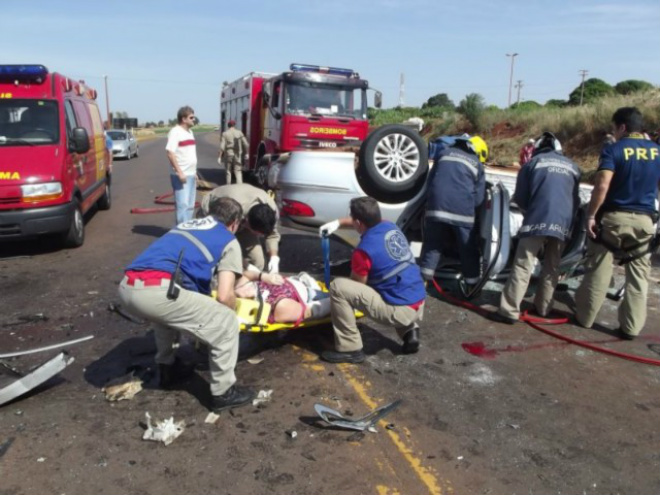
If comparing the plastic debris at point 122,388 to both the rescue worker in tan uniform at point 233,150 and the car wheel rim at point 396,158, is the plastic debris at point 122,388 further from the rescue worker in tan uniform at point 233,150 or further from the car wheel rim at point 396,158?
the rescue worker in tan uniform at point 233,150

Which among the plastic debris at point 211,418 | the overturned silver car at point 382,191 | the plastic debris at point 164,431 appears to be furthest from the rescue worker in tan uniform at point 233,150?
the plastic debris at point 164,431

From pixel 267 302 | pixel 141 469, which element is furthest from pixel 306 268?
pixel 141 469

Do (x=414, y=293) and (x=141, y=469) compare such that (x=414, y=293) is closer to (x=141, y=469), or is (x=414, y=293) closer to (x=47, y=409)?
(x=141, y=469)

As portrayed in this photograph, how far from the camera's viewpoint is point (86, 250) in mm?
7535

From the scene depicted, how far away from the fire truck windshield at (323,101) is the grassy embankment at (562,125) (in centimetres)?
467

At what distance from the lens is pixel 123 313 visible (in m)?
5.15

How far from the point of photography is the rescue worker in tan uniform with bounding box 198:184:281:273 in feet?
13.8

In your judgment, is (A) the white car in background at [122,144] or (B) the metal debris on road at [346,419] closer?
A: (B) the metal debris on road at [346,419]

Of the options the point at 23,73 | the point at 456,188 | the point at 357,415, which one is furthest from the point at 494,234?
the point at 23,73

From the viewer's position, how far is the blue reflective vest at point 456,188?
5.34 metres

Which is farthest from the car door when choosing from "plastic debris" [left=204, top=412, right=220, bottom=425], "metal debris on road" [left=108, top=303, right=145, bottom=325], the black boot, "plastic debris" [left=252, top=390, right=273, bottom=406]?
"metal debris on road" [left=108, top=303, right=145, bottom=325]

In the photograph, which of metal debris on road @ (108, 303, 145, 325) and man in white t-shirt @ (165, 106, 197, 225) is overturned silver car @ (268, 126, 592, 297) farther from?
metal debris on road @ (108, 303, 145, 325)

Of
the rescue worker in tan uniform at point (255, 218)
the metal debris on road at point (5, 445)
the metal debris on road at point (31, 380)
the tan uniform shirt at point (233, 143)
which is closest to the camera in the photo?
the metal debris on road at point (5, 445)

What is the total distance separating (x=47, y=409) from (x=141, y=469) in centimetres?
99
